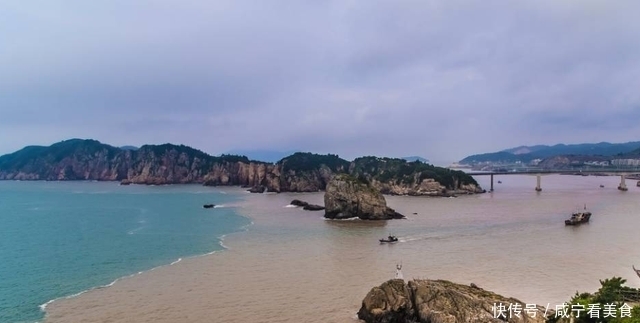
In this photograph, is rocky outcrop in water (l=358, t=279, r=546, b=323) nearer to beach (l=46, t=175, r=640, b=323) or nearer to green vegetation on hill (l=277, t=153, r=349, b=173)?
beach (l=46, t=175, r=640, b=323)

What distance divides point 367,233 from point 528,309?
35619mm

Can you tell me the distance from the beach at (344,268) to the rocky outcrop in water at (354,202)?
5.38m

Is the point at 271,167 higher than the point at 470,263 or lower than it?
higher

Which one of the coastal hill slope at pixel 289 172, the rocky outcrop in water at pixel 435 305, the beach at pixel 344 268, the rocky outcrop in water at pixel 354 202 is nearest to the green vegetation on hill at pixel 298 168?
the coastal hill slope at pixel 289 172

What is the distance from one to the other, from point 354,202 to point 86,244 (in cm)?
3723

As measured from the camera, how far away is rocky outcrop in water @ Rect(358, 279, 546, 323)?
76.6 ft

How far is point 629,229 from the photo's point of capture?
56.5 metres

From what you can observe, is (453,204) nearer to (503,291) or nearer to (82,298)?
(503,291)

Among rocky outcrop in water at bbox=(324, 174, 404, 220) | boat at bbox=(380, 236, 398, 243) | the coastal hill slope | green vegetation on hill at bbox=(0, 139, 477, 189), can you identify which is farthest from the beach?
the coastal hill slope

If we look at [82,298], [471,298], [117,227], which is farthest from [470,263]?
[117,227]

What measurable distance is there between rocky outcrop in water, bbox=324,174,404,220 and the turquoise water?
13342 millimetres

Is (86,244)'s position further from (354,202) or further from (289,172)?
(289,172)

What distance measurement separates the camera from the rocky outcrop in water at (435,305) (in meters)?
23.3

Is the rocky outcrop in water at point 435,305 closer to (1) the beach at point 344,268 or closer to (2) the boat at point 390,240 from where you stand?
(1) the beach at point 344,268
